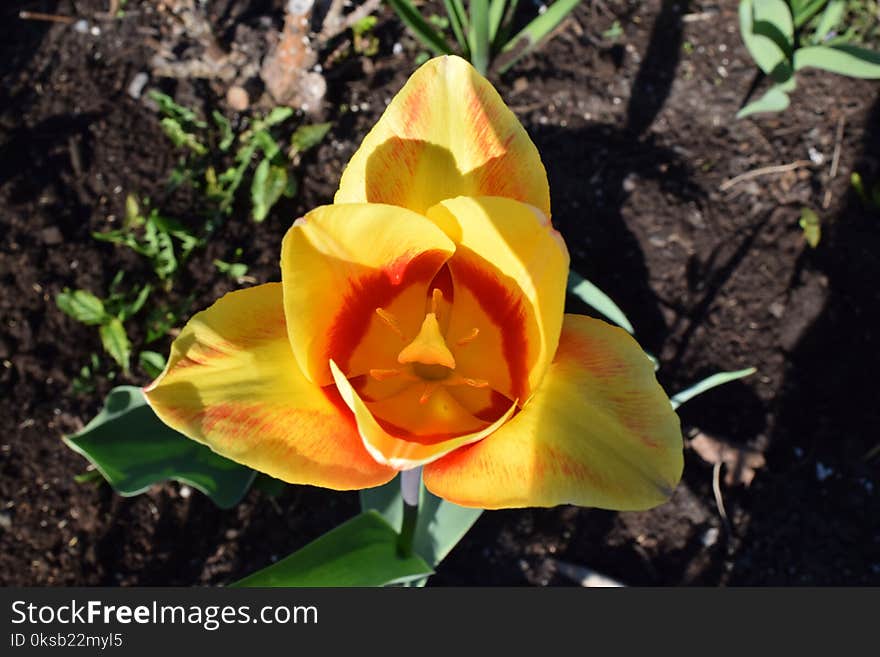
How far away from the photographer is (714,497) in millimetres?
1862

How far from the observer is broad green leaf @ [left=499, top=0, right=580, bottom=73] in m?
Answer: 1.72

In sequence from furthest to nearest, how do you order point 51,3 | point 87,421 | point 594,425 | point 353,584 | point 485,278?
point 51,3, point 87,421, point 353,584, point 485,278, point 594,425

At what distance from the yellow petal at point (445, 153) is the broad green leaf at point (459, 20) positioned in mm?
966

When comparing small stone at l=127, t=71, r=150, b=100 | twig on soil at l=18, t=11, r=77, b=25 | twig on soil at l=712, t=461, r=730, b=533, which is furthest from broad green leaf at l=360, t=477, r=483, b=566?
twig on soil at l=18, t=11, r=77, b=25

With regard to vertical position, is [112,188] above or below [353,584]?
above

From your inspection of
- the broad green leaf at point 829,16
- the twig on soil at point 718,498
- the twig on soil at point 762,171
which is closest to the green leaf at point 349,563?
the twig on soil at point 718,498

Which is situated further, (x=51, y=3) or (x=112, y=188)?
(x=51, y=3)

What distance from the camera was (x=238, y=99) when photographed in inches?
80.6

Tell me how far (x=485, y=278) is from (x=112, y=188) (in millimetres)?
1444

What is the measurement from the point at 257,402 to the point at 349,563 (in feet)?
1.42

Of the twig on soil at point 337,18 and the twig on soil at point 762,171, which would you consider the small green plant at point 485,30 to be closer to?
the twig on soil at point 337,18

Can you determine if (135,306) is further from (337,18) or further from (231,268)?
(337,18)

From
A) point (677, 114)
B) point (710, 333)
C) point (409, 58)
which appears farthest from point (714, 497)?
point (409, 58)

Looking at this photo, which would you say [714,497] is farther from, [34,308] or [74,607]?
[34,308]
